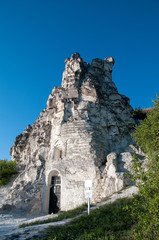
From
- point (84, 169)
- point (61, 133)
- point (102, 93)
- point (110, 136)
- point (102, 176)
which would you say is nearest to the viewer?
point (102, 176)

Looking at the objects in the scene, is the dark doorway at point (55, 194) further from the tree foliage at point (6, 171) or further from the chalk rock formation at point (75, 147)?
the tree foliage at point (6, 171)

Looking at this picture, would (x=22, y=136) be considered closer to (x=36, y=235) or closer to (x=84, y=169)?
(x=84, y=169)

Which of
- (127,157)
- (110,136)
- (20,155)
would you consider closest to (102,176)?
(127,157)

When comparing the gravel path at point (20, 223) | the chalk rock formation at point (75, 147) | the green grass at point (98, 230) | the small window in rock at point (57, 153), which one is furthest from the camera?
the small window in rock at point (57, 153)

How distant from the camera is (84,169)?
54.9 ft

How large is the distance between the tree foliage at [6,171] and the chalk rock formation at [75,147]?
39.8 inches

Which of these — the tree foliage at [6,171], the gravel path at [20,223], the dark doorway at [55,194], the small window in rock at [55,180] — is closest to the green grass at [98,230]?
the gravel path at [20,223]

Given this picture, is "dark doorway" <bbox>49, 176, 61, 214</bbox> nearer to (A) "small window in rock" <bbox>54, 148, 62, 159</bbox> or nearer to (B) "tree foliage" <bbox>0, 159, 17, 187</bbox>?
(A) "small window in rock" <bbox>54, 148, 62, 159</bbox>

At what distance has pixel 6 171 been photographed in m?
21.0

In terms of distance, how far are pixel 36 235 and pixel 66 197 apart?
29.8 ft

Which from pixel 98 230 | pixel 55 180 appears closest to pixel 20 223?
pixel 55 180

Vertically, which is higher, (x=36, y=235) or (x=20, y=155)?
(x=20, y=155)

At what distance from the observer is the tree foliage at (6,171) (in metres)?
20.6

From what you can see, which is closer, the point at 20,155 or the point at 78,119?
the point at 78,119
